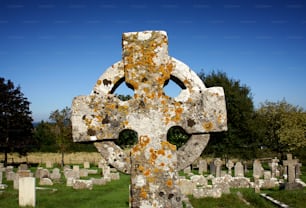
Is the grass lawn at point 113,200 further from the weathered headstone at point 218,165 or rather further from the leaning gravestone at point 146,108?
the leaning gravestone at point 146,108

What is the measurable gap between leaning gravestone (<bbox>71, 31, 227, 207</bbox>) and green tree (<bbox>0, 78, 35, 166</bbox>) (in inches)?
1653

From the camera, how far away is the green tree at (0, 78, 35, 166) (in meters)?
43.5

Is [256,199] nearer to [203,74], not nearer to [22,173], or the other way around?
[22,173]

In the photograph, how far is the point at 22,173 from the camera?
19.9 m

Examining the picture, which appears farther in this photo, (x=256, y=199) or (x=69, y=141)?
(x=69, y=141)

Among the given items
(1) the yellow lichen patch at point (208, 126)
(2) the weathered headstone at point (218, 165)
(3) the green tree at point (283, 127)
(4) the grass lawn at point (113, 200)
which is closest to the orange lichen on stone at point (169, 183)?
(1) the yellow lichen patch at point (208, 126)

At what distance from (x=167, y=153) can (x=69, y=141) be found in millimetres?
41902

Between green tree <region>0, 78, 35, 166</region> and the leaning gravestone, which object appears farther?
green tree <region>0, 78, 35, 166</region>

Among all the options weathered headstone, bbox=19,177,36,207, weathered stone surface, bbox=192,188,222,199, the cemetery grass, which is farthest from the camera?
weathered stone surface, bbox=192,188,222,199

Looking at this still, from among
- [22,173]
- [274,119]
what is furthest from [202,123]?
[274,119]

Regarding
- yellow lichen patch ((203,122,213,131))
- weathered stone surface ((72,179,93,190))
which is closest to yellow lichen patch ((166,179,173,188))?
yellow lichen patch ((203,122,213,131))

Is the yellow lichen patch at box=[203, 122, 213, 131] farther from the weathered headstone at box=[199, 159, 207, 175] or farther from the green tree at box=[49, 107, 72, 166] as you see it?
the green tree at box=[49, 107, 72, 166]

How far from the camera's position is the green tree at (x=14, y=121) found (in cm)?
4350

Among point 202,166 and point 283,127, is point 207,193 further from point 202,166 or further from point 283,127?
point 283,127
